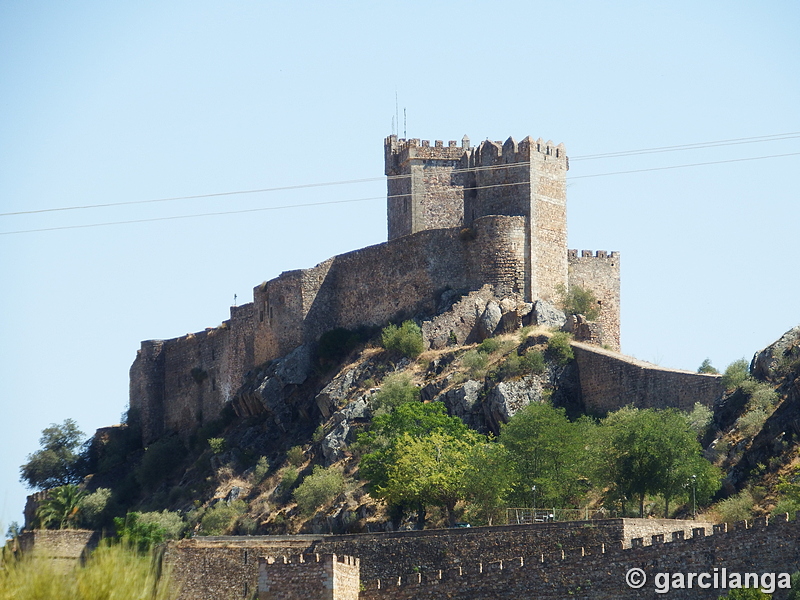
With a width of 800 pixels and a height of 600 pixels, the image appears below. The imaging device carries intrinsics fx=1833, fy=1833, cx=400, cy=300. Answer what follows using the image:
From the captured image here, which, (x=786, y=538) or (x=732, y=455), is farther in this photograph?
(x=732, y=455)

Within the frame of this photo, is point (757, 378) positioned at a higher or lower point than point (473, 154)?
lower

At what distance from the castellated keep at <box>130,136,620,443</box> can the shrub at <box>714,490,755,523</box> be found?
18.2 metres

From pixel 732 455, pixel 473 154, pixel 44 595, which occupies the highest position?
pixel 473 154

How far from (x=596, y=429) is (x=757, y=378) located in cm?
579

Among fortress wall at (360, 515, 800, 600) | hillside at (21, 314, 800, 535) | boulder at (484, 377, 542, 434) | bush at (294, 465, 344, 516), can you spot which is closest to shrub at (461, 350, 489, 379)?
hillside at (21, 314, 800, 535)

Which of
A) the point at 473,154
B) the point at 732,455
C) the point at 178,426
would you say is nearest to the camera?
the point at 732,455

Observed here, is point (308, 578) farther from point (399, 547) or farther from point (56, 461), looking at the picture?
point (56, 461)

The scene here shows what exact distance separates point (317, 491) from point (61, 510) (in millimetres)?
15536

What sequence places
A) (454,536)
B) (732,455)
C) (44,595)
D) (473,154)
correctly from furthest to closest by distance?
1. (473,154)
2. (732,455)
3. (454,536)
4. (44,595)

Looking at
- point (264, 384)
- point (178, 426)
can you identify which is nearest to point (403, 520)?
point (264, 384)

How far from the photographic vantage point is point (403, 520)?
58.9m

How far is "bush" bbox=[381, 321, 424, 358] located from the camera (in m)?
69.1

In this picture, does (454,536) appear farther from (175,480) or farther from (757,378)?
(175,480)

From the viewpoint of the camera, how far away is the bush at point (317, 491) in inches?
2482
